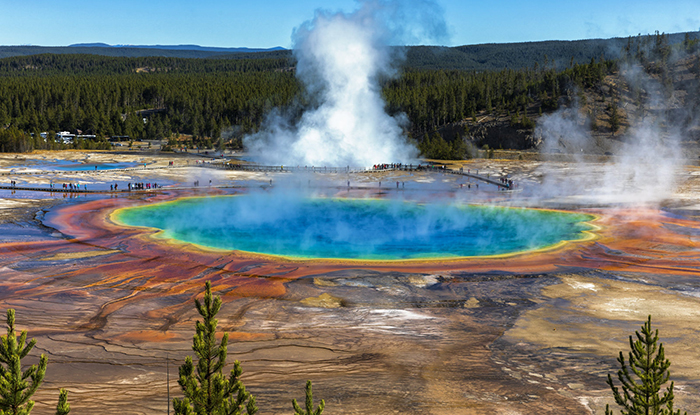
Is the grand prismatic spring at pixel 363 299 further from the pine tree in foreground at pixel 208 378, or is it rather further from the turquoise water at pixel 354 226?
the pine tree in foreground at pixel 208 378

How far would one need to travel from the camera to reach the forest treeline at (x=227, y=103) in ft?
343

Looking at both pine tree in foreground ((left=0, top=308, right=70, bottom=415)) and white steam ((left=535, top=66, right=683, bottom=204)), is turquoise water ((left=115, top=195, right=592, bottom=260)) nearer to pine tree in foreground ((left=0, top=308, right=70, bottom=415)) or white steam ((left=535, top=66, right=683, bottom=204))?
white steam ((left=535, top=66, right=683, bottom=204))

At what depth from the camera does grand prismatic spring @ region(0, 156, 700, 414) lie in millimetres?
15492

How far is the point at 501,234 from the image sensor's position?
37594 mm

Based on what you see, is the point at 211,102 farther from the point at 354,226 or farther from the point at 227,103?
the point at 354,226

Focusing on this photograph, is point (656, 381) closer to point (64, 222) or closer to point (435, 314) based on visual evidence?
point (435, 314)

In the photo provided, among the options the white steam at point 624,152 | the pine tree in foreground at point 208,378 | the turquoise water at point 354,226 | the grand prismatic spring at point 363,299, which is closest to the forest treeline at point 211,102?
the white steam at point 624,152

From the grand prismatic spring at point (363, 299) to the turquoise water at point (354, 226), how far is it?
0.27 meters

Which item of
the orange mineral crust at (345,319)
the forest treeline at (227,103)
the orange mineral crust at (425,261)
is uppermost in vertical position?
the forest treeline at (227,103)

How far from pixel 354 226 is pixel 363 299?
17632 mm

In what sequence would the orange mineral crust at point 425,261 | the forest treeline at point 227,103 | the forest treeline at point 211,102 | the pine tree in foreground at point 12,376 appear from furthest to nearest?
the forest treeline at point 211,102 → the forest treeline at point 227,103 → the orange mineral crust at point 425,261 → the pine tree in foreground at point 12,376

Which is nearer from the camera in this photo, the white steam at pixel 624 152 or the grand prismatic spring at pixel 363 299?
the grand prismatic spring at pixel 363 299

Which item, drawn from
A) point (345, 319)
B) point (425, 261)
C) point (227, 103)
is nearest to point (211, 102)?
point (227, 103)

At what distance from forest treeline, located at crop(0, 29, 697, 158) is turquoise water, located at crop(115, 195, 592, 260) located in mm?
44305
